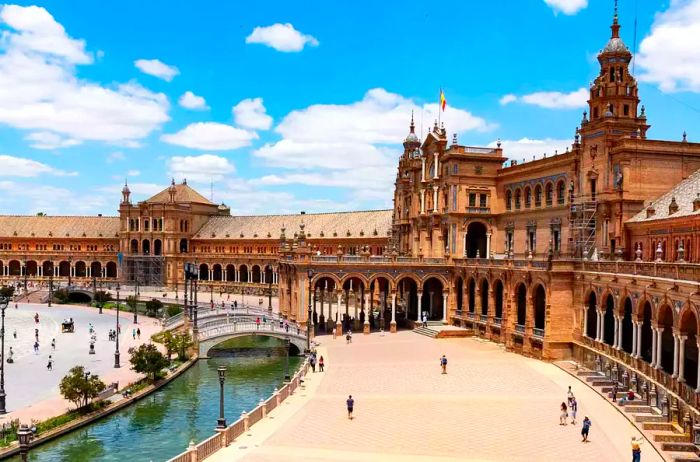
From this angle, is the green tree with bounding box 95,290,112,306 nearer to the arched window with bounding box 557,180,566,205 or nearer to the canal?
the canal

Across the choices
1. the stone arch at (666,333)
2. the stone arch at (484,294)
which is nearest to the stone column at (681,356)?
the stone arch at (666,333)

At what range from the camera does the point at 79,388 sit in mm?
42125

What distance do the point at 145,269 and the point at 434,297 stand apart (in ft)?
213

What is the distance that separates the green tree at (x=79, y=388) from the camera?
41844 mm

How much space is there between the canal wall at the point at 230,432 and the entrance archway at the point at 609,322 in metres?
22.5

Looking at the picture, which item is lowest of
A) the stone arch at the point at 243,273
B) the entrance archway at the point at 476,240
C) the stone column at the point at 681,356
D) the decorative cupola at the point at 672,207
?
the stone column at the point at 681,356

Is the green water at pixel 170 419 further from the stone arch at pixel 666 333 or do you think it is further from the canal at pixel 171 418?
the stone arch at pixel 666 333

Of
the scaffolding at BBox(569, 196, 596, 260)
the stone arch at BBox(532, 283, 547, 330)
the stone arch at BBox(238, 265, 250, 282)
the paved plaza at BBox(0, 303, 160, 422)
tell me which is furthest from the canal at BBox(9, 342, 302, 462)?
the stone arch at BBox(238, 265, 250, 282)

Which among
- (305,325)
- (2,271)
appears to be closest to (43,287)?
(2,271)

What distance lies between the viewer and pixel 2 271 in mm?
138625

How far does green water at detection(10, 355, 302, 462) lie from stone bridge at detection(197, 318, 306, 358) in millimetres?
2974

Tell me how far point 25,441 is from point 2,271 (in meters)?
115

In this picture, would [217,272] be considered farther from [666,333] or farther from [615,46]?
[666,333]

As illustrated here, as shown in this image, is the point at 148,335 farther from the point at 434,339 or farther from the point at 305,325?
the point at 434,339
